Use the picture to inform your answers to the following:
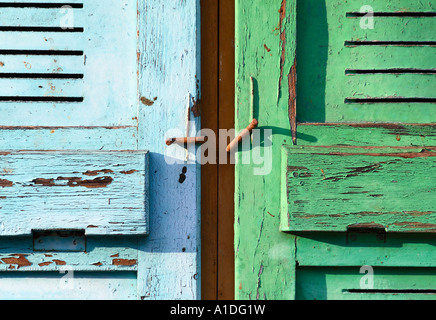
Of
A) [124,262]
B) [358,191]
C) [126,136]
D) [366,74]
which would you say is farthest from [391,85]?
[124,262]

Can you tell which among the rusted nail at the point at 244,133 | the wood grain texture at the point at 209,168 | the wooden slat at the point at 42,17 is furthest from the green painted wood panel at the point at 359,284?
the wooden slat at the point at 42,17

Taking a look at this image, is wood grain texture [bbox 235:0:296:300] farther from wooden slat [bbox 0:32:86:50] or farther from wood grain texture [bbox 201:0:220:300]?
wooden slat [bbox 0:32:86:50]

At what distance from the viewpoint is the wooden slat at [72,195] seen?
3.67 ft

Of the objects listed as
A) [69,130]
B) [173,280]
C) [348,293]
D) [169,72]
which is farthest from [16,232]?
[348,293]

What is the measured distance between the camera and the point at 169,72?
1.18 m

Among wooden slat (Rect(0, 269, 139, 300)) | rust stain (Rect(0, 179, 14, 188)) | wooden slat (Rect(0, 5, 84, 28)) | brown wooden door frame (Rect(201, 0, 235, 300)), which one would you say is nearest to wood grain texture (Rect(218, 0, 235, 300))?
brown wooden door frame (Rect(201, 0, 235, 300))

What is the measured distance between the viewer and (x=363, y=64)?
1.19 meters

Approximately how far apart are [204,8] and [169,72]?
0.79 ft

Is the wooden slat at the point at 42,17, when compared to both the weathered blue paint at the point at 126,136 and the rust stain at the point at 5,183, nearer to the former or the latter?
the weathered blue paint at the point at 126,136

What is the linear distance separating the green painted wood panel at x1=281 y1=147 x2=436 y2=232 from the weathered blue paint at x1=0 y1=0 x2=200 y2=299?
30cm

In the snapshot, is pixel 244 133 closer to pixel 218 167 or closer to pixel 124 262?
pixel 218 167

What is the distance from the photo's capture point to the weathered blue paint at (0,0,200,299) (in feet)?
3.84

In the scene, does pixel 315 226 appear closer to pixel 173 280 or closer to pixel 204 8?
pixel 173 280

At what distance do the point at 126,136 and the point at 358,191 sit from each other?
69cm
